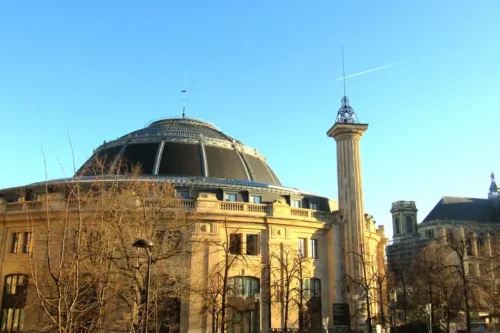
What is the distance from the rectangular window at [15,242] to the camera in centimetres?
4169

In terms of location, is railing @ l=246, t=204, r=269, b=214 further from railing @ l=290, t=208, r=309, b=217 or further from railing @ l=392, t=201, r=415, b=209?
Result: railing @ l=392, t=201, r=415, b=209

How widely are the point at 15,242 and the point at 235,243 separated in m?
18.4

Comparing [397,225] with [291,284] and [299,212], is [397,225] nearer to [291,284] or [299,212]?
[299,212]

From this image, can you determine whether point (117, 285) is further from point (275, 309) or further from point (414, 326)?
point (414, 326)

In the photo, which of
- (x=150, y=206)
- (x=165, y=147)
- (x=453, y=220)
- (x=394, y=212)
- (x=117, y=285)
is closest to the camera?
(x=117, y=285)

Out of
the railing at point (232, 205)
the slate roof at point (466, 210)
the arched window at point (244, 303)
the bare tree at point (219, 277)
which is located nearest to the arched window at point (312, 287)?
the arched window at point (244, 303)

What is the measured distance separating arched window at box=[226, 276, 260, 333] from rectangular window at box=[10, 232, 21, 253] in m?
17.8

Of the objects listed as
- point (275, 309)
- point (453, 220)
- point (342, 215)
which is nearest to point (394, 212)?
point (453, 220)

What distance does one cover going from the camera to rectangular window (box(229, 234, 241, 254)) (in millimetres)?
41656

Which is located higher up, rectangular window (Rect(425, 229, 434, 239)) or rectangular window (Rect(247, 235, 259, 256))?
rectangular window (Rect(425, 229, 434, 239))

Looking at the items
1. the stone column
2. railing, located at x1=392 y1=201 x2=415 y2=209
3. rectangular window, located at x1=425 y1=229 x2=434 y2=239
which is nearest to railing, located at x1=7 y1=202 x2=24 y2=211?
the stone column

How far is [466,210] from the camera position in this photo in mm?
107688

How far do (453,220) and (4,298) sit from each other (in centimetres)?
8830

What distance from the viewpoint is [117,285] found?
88.2 feet
